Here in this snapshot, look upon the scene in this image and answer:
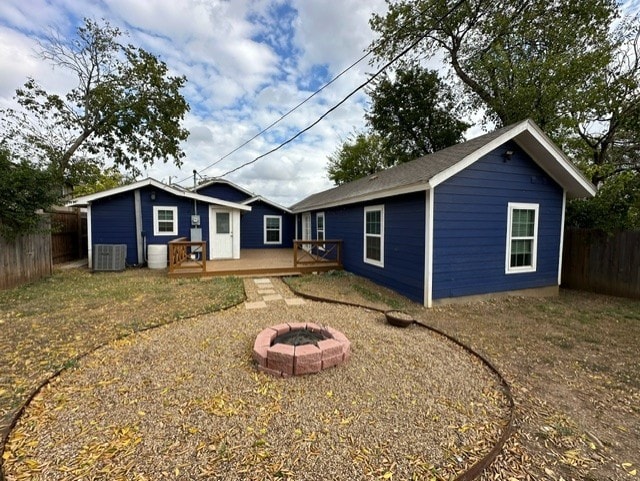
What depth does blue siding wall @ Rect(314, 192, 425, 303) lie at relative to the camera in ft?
19.3

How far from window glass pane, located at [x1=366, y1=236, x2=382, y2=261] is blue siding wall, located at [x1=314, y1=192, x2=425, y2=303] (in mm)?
264

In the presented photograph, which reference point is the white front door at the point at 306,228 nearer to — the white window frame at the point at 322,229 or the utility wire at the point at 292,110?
the white window frame at the point at 322,229

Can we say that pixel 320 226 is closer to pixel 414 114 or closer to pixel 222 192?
pixel 222 192

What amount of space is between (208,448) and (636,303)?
8964mm

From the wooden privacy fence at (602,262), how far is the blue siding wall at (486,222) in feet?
4.88

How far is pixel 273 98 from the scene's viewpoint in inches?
392

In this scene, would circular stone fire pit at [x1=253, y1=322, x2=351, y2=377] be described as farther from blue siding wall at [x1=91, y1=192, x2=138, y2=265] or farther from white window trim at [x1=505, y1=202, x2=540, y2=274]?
blue siding wall at [x1=91, y1=192, x2=138, y2=265]

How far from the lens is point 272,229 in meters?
15.5

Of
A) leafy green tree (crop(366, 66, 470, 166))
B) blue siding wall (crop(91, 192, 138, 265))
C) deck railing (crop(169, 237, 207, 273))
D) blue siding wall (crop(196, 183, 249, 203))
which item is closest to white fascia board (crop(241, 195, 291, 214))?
blue siding wall (crop(196, 183, 249, 203))

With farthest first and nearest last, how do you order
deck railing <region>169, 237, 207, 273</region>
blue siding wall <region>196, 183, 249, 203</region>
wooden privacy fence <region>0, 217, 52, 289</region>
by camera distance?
blue siding wall <region>196, 183, 249, 203</region>
deck railing <region>169, 237, 207, 273</region>
wooden privacy fence <region>0, 217, 52, 289</region>

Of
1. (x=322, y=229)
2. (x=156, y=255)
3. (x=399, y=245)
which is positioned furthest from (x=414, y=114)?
(x=156, y=255)

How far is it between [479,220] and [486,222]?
21cm

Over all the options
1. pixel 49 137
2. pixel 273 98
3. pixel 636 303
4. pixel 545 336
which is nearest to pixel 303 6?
pixel 273 98

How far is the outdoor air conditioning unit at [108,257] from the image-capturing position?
350 inches
